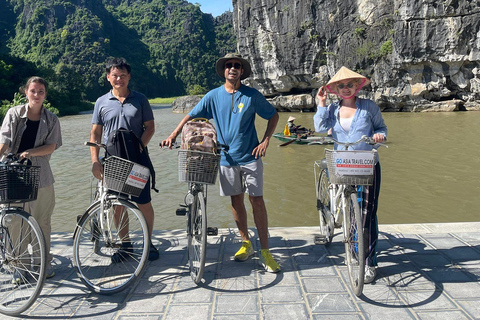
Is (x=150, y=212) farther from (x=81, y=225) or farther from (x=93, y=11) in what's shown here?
(x=93, y=11)

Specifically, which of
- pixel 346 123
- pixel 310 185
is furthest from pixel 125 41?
pixel 346 123

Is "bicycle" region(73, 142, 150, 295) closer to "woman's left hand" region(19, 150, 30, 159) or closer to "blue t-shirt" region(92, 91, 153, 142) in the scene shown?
"blue t-shirt" region(92, 91, 153, 142)

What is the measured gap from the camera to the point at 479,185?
30.7 feet

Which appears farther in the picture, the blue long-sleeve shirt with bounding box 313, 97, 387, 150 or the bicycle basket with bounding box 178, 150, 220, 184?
the blue long-sleeve shirt with bounding box 313, 97, 387, 150

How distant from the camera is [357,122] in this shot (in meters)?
3.38

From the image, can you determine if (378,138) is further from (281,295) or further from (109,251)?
(109,251)

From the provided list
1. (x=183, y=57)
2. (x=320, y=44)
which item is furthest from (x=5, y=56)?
(x=183, y=57)

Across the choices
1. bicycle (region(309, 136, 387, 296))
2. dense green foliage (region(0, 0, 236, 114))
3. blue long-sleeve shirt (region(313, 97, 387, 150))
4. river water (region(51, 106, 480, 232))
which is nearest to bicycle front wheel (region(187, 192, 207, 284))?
bicycle (region(309, 136, 387, 296))

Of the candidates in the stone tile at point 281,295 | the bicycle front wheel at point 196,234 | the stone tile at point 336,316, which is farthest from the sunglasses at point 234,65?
the stone tile at point 336,316

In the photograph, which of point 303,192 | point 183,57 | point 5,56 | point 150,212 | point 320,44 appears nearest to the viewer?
point 150,212

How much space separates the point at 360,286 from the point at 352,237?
0.44 metres

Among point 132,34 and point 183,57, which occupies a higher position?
point 132,34

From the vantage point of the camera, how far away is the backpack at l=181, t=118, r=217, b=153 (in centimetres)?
324

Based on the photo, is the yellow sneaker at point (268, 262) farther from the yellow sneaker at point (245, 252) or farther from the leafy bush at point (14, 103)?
the leafy bush at point (14, 103)
